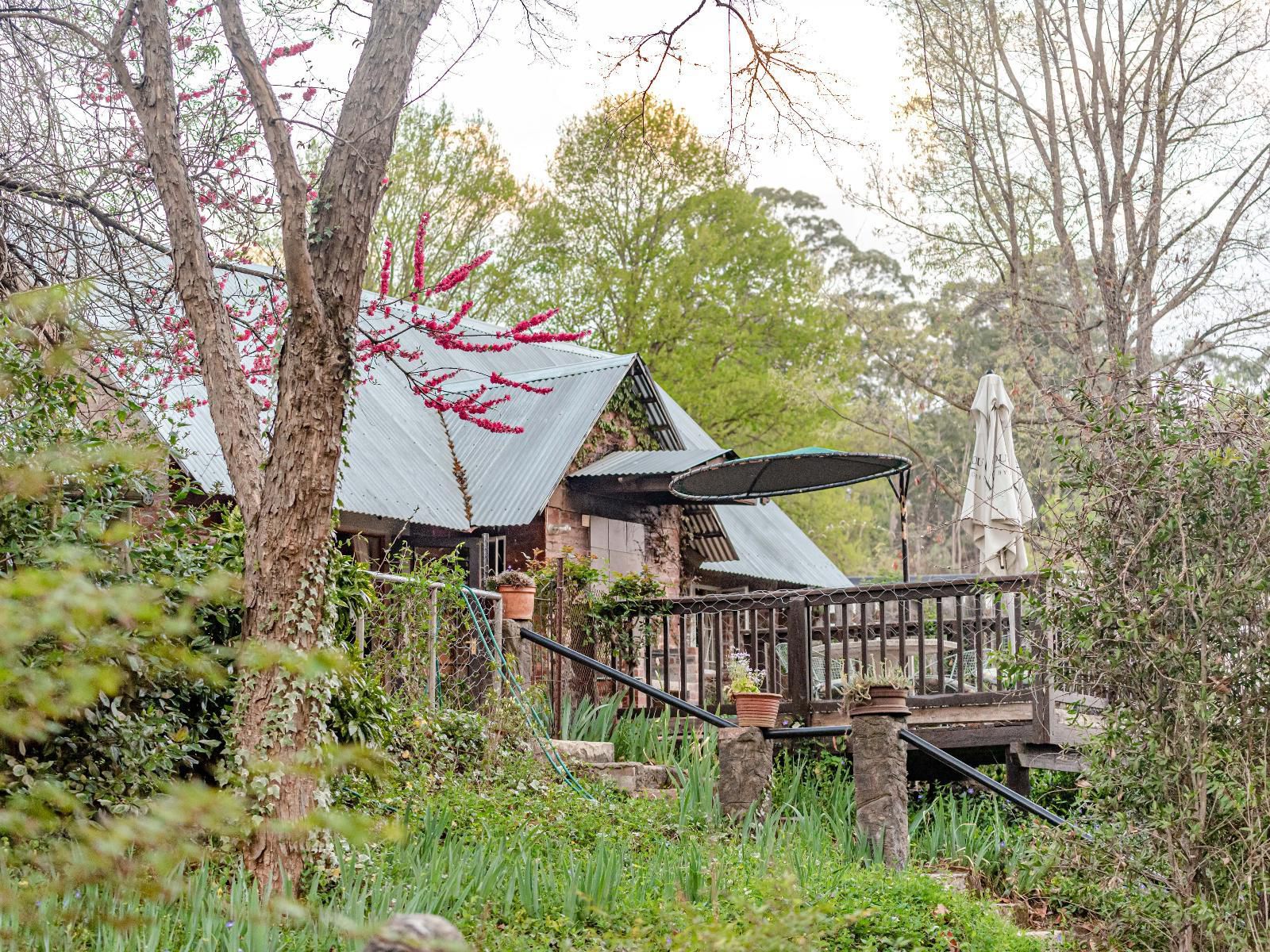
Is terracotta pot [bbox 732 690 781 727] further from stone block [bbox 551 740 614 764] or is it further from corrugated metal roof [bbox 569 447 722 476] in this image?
corrugated metal roof [bbox 569 447 722 476]

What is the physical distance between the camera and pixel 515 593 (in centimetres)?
995

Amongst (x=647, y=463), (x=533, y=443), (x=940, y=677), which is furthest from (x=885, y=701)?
(x=533, y=443)

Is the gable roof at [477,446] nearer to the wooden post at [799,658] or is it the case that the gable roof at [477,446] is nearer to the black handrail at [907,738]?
the black handrail at [907,738]

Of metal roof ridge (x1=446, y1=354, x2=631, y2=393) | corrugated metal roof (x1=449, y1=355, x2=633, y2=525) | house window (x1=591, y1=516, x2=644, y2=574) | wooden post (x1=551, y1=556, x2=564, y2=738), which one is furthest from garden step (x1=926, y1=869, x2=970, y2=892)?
metal roof ridge (x1=446, y1=354, x2=631, y2=393)

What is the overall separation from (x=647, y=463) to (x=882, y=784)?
24.5 feet

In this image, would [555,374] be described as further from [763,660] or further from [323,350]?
[323,350]

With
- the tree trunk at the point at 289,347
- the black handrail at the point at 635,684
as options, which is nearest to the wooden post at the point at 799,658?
the black handrail at the point at 635,684

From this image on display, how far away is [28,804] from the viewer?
5.84 feet

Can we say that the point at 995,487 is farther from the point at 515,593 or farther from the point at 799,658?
the point at 515,593

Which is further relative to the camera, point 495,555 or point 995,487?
point 495,555

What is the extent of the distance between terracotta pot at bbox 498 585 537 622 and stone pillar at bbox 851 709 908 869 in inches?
137

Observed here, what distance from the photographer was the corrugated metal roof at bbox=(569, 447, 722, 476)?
45.1 feet

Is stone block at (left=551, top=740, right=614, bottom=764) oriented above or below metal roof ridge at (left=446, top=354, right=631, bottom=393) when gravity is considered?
below

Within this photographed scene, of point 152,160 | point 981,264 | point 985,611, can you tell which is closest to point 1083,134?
point 981,264
